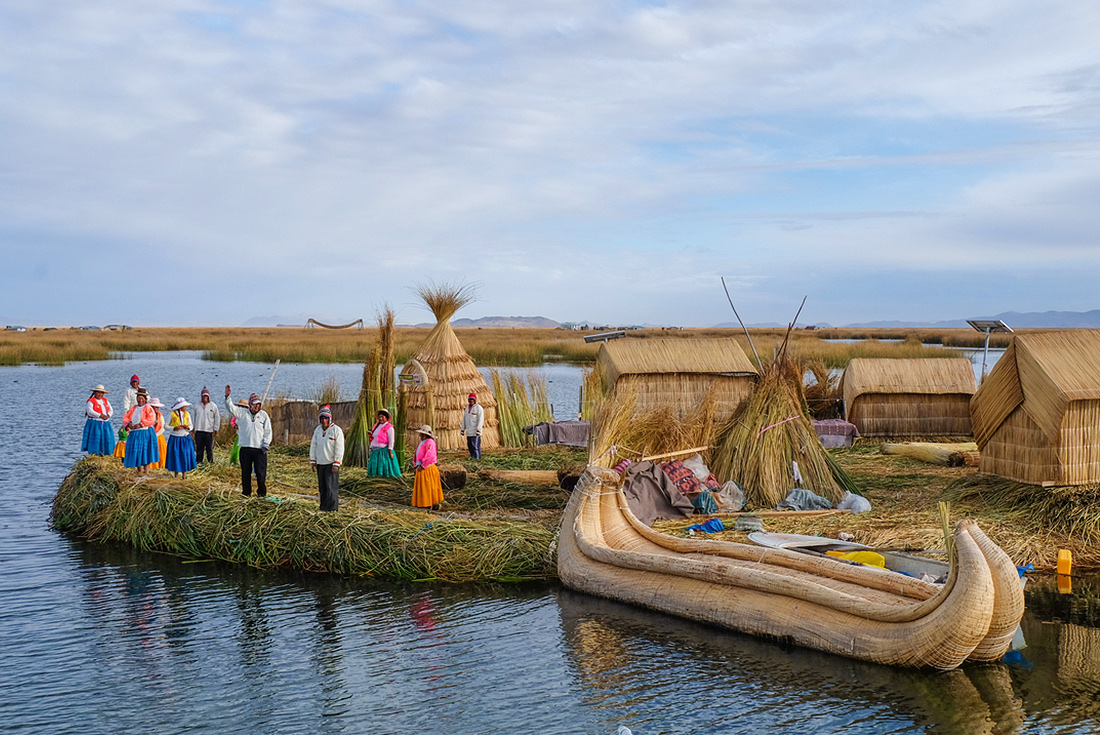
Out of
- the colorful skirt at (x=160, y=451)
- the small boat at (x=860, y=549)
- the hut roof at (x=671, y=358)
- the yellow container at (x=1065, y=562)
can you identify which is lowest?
the yellow container at (x=1065, y=562)

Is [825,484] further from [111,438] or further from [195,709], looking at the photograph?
[111,438]

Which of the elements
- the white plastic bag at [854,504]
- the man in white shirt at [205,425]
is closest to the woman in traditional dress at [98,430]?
the man in white shirt at [205,425]

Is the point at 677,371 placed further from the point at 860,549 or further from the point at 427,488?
the point at 860,549

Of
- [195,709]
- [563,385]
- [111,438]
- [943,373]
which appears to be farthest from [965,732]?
[563,385]

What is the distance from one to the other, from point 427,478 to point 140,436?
172 inches

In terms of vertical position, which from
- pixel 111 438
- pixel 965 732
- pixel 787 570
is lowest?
pixel 965 732

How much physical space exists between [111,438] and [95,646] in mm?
7271

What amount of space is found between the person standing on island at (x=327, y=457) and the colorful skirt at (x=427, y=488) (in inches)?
42.8

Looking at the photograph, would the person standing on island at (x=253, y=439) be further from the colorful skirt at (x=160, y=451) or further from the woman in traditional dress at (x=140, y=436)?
the colorful skirt at (x=160, y=451)

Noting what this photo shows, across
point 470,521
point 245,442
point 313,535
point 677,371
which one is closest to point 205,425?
point 245,442

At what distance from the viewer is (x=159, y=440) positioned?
552 inches

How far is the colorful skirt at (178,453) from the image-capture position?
42.8ft

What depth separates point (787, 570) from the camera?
26.6ft

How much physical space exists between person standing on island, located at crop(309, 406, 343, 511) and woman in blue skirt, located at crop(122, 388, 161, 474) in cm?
352
